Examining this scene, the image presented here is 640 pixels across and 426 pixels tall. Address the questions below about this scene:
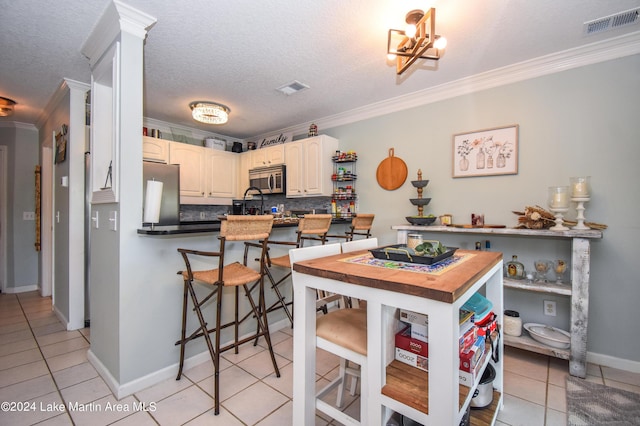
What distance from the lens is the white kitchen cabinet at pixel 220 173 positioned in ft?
15.1

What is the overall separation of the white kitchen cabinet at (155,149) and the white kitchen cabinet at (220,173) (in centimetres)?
63

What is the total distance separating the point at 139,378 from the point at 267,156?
3419 mm

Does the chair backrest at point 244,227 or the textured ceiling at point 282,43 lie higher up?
the textured ceiling at point 282,43

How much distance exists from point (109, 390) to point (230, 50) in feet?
8.92

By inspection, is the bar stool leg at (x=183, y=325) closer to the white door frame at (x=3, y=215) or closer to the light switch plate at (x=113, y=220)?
the light switch plate at (x=113, y=220)

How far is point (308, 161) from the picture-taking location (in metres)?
3.99

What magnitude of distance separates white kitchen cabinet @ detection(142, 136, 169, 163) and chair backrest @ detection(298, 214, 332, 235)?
9.42 ft

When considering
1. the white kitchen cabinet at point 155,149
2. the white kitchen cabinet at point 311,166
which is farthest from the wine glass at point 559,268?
the white kitchen cabinet at point 155,149

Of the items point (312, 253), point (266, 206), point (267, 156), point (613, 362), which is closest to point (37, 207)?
point (266, 206)

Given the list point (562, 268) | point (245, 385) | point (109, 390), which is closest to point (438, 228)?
point (562, 268)

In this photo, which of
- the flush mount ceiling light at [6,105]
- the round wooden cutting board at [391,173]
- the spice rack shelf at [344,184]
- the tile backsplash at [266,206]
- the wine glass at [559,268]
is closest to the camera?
the wine glass at [559,268]

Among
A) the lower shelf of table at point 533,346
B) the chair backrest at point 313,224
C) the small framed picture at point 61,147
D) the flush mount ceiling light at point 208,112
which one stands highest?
the flush mount ceiling light at point 208,112

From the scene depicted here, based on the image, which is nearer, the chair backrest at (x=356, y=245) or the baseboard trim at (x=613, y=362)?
the chair backrest at (x=356, y=245)

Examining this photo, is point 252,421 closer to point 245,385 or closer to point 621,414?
point 245,385
